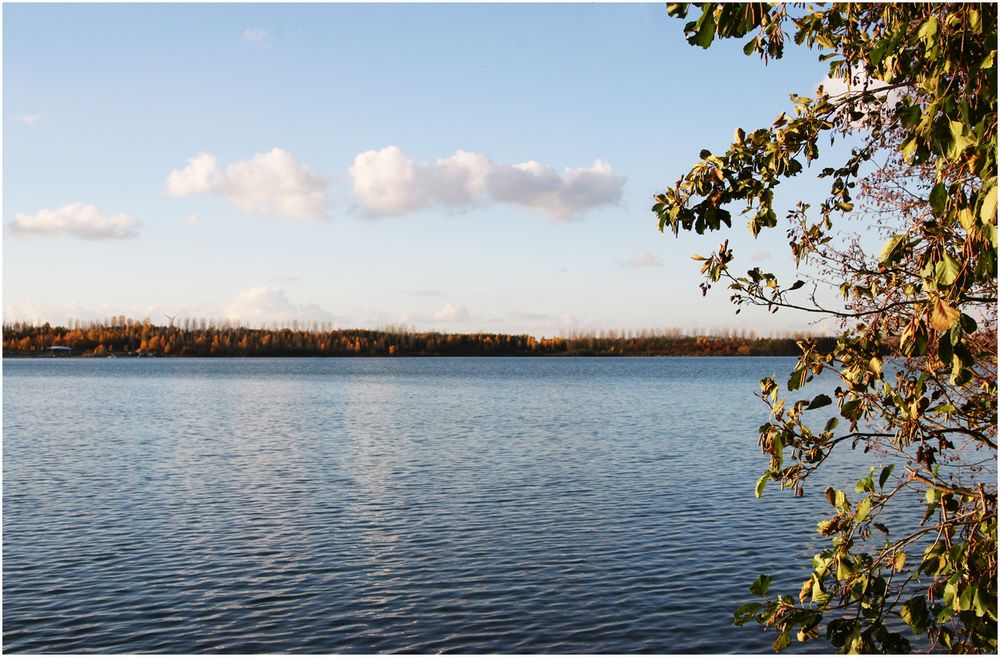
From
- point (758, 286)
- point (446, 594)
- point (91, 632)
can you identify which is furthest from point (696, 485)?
point (758, 286)

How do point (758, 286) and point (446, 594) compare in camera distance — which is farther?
point (446, 594)

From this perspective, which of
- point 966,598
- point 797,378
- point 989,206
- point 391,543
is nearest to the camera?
point 989,206

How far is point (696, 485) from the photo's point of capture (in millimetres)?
28672

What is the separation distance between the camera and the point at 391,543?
21109mm

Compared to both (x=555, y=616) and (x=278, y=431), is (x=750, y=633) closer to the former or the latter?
(x=555, y=616)

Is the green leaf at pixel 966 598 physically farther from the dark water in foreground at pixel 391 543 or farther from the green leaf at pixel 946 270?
the dark water in foreground at pixel 391 543

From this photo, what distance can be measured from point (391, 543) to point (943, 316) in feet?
59.5

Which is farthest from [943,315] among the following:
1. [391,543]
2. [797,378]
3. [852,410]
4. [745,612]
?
[391,543]

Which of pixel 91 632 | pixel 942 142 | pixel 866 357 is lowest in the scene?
pixel 91 632

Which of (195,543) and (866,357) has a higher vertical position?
(866,357)

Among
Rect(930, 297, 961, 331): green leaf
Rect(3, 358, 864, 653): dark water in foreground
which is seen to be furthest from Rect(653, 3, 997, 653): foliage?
Rect(3, 358, 864, 653): dark water in foreground

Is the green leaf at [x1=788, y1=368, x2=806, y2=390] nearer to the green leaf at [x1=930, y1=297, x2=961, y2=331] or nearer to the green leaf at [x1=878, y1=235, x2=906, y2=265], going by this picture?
the green leaf at [x1=878, y1=235, x2=906, y2=265]

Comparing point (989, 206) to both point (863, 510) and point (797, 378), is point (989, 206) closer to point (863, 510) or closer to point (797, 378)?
point (797, 378)

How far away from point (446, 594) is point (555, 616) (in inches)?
86.5
